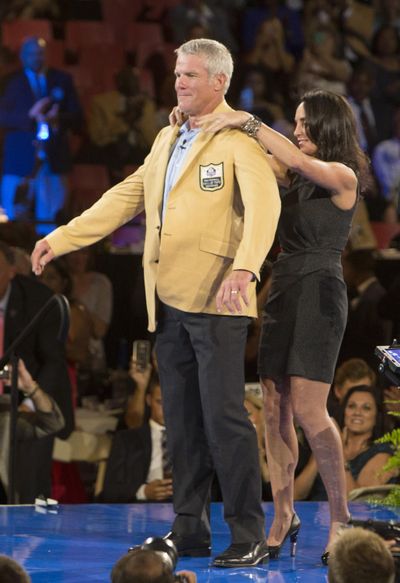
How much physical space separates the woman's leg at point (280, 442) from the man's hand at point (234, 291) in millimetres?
513

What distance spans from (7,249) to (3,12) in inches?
140

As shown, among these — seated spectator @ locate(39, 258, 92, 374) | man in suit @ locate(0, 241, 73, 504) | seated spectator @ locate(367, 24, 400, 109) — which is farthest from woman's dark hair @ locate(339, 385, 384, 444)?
seated spectator @ locate(367, 24, 400, 109)

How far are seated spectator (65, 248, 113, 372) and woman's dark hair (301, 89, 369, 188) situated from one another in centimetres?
291

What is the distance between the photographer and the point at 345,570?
6.76 ft

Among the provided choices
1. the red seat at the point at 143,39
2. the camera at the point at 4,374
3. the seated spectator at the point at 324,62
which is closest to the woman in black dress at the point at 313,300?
the camera at the point at 4,374

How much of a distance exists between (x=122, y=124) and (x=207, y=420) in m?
5.01

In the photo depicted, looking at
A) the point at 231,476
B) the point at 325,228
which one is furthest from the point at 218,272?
the point at 231,476

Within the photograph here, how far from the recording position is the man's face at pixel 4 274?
5.27m

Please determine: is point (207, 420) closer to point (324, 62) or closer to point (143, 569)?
point (143, 569)

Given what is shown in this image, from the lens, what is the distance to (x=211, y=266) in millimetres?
3385

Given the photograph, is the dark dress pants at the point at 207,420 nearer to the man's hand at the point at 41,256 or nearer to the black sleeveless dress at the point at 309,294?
the black sleeveless dress at the point at 309,294

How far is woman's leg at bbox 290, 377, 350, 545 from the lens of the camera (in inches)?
137

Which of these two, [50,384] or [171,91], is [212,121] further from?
[171,91]

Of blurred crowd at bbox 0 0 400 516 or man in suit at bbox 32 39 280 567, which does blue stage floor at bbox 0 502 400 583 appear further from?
blurred crowd at bbox 0 0 400 516
